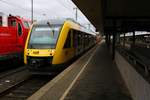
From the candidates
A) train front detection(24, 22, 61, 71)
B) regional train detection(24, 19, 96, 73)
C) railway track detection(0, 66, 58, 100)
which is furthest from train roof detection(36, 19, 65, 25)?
railway track detection(0, 66, 58, 100)

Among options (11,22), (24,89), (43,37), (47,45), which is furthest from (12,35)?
(24,89)

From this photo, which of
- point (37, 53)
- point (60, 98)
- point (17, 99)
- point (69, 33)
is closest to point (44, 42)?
point (37, 53)

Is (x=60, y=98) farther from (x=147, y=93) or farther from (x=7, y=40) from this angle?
(x=7, y=40)

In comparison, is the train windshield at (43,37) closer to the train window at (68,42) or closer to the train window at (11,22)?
the train window at (68,42)

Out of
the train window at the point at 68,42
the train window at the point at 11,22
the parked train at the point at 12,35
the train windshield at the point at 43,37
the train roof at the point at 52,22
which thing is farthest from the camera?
the train window at the point at 11,22

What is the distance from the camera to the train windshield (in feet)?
53.3

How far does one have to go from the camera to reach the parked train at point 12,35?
59.0 ft

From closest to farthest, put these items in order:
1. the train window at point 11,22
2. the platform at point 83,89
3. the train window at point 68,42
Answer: the platform at point 83,89 → the train window at point 68,42 → the train window at point 11,22

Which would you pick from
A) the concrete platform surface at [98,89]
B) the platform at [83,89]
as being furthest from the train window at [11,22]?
the concrete platform surface at [98,89]

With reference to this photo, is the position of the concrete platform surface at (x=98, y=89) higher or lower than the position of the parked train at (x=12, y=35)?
lower

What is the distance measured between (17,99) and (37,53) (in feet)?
14.8

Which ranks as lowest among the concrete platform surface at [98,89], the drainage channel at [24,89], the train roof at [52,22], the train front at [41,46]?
the drainage channel at [24,89]

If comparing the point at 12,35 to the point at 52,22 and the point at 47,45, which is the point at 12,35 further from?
the point at 47,45

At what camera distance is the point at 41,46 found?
16188 mm
